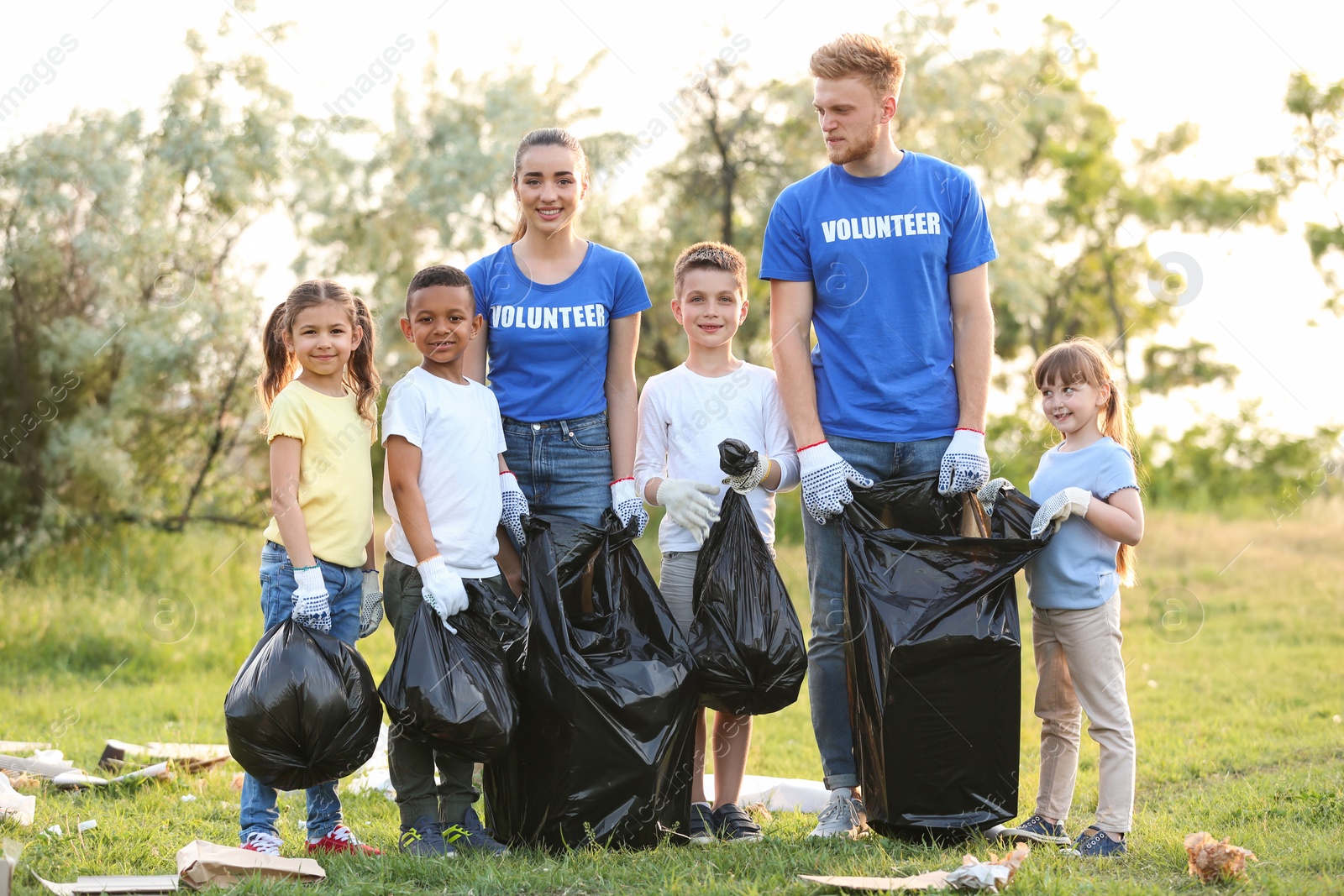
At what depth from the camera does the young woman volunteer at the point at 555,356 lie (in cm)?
313

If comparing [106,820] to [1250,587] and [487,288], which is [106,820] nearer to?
[487,288]

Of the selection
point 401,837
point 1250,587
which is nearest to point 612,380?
point 401,837

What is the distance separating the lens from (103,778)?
3783 millimetres

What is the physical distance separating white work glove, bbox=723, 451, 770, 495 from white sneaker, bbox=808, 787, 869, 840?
2.79 feet

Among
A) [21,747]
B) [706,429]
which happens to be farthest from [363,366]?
[21,747]

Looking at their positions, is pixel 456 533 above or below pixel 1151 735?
above

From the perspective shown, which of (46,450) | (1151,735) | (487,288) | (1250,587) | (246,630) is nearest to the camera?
(487,288)

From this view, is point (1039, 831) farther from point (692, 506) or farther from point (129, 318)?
point (129, 318)

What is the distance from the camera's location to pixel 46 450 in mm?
7109

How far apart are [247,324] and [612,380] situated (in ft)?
16.5

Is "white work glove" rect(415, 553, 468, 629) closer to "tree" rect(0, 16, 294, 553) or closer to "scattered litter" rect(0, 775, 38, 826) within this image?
"scattered litter" rect(0, 775, 38, 826)

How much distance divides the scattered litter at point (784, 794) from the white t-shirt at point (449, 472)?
53.3 inches

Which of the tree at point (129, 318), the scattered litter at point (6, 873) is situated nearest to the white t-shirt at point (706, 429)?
the scattered litter at point (6, 873)

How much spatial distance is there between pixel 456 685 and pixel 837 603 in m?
1.04
